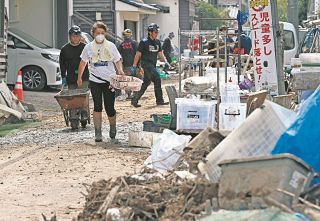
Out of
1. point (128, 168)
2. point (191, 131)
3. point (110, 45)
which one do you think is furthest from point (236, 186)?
point (110, 45)

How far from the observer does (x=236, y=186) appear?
596 cm

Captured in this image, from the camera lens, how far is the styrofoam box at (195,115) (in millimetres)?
12508

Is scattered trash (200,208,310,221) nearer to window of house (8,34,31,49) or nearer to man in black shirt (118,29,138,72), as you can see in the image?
man in black shirt (118,29,138,72)

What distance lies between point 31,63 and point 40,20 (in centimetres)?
493

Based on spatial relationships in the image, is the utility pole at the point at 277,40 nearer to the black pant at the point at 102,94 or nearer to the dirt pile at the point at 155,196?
the black pant at the point at 102,94

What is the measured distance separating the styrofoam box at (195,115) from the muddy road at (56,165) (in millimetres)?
711

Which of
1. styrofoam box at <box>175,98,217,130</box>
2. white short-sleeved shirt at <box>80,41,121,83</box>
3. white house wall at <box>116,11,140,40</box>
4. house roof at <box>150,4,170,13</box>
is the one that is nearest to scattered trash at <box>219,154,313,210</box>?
styrofoam box at <box>175,98,217,130</box>

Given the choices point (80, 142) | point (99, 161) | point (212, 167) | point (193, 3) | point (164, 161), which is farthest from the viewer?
point (193, 3)

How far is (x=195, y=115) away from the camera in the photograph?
12.5 m

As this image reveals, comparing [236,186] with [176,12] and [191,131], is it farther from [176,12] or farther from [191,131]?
[176,12]

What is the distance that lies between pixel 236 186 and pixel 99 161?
5.58 m

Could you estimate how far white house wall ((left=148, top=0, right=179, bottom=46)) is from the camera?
2138 inches

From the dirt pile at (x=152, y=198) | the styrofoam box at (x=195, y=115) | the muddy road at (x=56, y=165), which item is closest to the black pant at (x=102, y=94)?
the muddy road at (x=56, y=165)

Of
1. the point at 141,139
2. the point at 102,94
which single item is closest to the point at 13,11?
the point at 102,94
